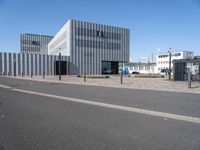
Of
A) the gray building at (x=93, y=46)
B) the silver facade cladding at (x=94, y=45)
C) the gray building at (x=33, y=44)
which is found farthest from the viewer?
the gray building at (x=33, y=44)

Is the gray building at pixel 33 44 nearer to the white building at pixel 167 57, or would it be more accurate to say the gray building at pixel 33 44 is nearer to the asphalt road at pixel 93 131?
the white building at pixel 167 57

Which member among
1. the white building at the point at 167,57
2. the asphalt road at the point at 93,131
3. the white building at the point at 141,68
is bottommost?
the asphalt road at the point at 93,131

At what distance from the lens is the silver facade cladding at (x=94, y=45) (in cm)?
6494

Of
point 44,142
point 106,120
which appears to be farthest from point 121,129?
point 44,142

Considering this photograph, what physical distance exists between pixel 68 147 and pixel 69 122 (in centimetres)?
201

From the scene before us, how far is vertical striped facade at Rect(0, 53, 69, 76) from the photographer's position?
5747cm

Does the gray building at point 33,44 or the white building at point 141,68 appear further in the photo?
the gray building at point 33,44

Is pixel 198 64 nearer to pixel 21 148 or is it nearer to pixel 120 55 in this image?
pixel 21 148

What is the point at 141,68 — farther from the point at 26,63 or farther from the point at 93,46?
the point at 26,63

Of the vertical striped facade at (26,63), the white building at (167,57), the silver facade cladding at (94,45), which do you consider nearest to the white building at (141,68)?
the white building at (167,57)

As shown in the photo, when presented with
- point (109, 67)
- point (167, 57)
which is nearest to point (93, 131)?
point (109, 67)

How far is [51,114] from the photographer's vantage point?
747 cm

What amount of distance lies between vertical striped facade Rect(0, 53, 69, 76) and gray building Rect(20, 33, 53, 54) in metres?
55.4

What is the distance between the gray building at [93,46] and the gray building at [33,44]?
49549 millimetres
